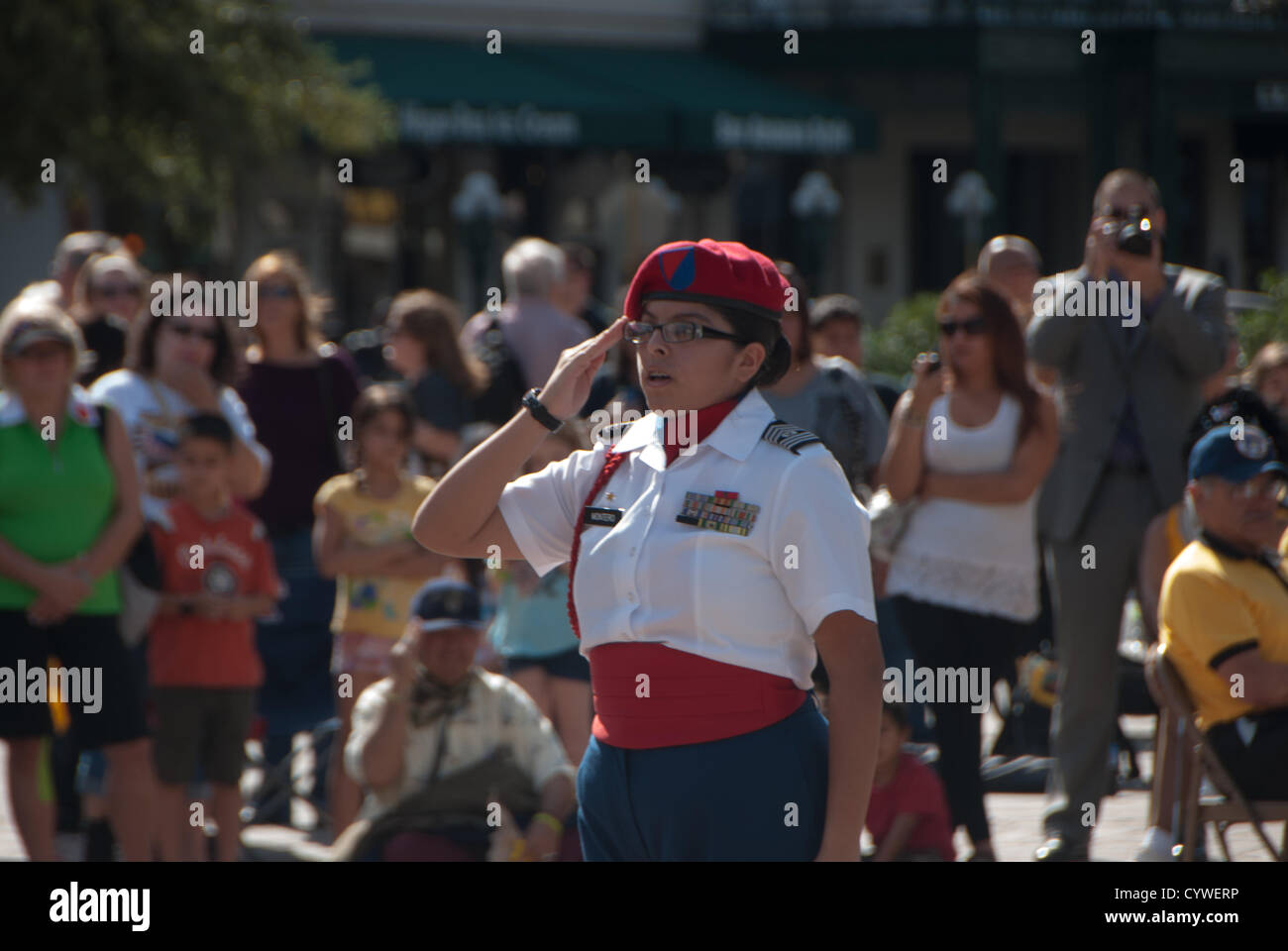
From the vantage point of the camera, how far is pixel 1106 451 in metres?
6.25

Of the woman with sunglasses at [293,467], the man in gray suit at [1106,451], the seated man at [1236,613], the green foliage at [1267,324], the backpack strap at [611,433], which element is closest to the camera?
the backpack strap at [611,433]

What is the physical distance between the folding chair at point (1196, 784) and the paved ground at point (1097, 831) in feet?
2.73

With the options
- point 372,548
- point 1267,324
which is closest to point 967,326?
point 372,548

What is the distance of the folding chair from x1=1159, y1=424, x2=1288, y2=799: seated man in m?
0.04

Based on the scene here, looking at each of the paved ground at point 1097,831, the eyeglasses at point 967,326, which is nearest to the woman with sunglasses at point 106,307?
the paved ground at point 1097,831

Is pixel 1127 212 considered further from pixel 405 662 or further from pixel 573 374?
pixel 573 374

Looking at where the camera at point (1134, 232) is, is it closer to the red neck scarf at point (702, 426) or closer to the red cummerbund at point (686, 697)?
the red neck scarf at point (702, 426)

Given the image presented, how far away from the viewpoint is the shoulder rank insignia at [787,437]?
10.2ft

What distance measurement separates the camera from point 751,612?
3041 millimetres

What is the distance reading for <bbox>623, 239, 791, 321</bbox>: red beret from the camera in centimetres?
→ 311

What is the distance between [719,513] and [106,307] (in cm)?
534

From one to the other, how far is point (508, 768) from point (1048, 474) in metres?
2.07
